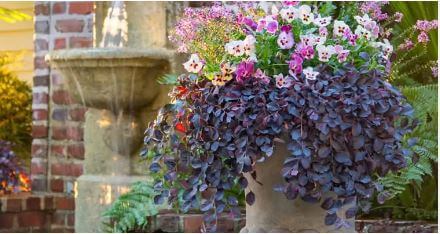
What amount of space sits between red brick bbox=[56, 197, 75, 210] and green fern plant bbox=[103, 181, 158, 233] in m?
1.01

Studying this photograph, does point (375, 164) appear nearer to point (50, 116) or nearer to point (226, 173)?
point (226, 173)

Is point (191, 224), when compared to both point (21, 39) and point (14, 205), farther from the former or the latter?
point (21, 39)

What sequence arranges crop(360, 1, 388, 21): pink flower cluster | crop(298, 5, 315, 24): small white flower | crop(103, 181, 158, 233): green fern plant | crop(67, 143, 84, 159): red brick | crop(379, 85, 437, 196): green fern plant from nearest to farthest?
crop(298, 5, 315, 24): small white flower < crop(360, 1, 388, 21): pink flower cluster < crop(379, 85, 437, 196): green fern plant < crop(103, 181, 158, 233): green fern plant < crop(67, 143, 84, 159): red brick

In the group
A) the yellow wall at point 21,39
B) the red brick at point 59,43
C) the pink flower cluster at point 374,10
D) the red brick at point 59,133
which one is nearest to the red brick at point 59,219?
the red brick at point 59,133

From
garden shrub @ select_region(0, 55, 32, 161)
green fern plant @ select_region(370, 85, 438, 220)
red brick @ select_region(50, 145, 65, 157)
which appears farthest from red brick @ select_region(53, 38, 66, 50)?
green fern plant @ select_region(370, 85, 438, 220)

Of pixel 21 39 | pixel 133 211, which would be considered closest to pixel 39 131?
pixel 133 211

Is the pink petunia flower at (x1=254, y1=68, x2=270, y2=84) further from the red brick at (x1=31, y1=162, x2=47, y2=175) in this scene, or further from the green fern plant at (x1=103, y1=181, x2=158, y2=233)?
the red brick at (x1=31, y1=162, x2=47, y2=175)

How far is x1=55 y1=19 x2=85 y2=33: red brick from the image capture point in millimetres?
4332

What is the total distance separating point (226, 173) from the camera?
213 cm

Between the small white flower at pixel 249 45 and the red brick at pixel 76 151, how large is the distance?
2239 millimetres

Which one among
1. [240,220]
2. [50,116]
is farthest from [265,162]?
[50,116]

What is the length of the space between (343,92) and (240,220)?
1081mm

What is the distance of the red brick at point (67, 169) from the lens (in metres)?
4.25

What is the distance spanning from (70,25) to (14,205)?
96cm
